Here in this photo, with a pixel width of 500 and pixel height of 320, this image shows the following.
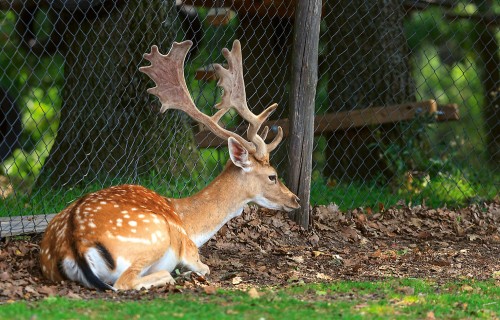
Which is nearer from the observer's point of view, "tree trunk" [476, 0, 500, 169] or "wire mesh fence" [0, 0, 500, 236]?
"wire mesh fence" [0, 0, 500, 236]

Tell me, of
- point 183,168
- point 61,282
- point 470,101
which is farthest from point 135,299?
point 470,101

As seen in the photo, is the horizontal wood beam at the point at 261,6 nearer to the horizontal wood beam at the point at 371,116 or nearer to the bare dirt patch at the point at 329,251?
the horizontal wood beam at the point at 371,116

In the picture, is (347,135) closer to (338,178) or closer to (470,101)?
(338,178)

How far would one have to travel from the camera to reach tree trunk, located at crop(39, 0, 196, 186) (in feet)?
29.6

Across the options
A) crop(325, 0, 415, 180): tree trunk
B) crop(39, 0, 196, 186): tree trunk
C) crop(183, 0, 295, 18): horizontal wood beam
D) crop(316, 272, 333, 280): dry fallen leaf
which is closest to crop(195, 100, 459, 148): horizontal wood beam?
crop(325, 0, 415, 180): tree trunk

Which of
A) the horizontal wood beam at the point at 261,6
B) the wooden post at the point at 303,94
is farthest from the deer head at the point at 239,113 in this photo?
the horizontal wood beam at the point at 261,6

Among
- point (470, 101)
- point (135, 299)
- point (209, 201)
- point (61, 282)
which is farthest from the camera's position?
point (470, 101)

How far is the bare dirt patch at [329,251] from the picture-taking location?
653 cm

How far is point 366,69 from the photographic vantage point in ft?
34.9

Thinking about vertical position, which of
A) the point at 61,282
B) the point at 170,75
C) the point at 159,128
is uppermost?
the point at 170,75

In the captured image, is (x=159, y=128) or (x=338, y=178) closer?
(x=159, y=128)

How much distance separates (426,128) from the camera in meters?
10.4

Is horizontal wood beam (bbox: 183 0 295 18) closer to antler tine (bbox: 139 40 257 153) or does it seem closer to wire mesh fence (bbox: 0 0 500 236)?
wire mesh fence (bbox: 0 0 500 236)

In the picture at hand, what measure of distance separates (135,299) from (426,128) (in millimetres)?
5406
